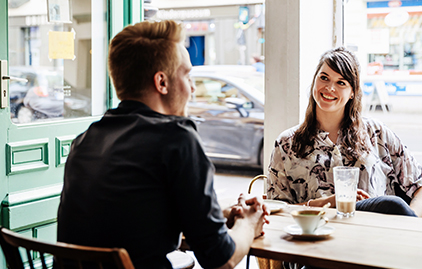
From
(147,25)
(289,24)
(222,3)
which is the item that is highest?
(222,3)

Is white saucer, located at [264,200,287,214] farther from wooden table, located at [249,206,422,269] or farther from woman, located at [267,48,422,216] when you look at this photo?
woman, located at [267,48,422,216]

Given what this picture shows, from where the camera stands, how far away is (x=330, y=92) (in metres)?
2.29

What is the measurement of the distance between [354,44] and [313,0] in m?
0.48

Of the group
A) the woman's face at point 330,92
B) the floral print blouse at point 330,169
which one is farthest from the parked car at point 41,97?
the woman's face at point 330,92

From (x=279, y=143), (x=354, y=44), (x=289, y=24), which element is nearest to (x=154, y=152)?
(x=279, y=143)

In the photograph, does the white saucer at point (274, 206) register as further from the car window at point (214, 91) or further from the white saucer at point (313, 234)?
the car window at point (214, 91)

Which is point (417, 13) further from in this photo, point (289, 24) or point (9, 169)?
point (9, 169)

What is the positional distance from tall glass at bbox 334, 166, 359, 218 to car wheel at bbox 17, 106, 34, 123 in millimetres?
1709

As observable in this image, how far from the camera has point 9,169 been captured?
251 centimetres

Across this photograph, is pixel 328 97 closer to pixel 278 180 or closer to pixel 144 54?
pixel 278 180

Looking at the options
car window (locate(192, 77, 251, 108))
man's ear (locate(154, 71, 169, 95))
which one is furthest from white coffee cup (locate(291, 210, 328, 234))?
car window (locate(192, 77, 251, 108))

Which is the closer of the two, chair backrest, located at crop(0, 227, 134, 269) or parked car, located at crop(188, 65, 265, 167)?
chair backrest, located at crop(0, 227, 134, 269)

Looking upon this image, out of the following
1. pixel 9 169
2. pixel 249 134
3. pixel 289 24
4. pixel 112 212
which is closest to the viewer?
pixel 112 212

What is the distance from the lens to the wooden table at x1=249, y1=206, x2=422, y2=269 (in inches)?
50.0
